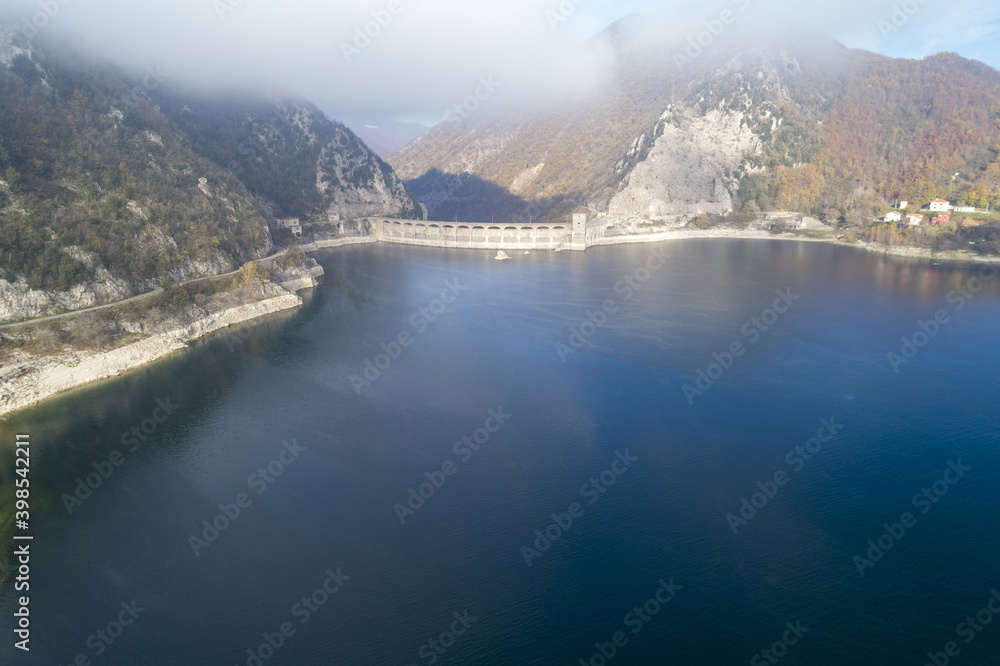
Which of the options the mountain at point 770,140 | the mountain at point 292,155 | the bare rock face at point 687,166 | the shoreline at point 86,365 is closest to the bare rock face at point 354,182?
the mountain at point 292,155

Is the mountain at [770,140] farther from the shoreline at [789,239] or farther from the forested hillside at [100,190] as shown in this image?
the forested hillside at [100,190]

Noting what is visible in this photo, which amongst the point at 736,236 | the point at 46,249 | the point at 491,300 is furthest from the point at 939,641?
the point at 736,236

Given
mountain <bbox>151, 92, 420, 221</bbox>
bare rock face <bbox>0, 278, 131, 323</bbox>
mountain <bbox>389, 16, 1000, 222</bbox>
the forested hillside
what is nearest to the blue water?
bare rock face <bbox>0, 278, 131, 323</bbox>

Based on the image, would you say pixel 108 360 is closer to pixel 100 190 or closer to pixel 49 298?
pixel 49 298

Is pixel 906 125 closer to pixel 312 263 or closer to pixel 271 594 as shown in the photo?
pixel 312 263

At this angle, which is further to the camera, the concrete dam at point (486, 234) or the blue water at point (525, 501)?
the concrete dam at point (486, 234)
